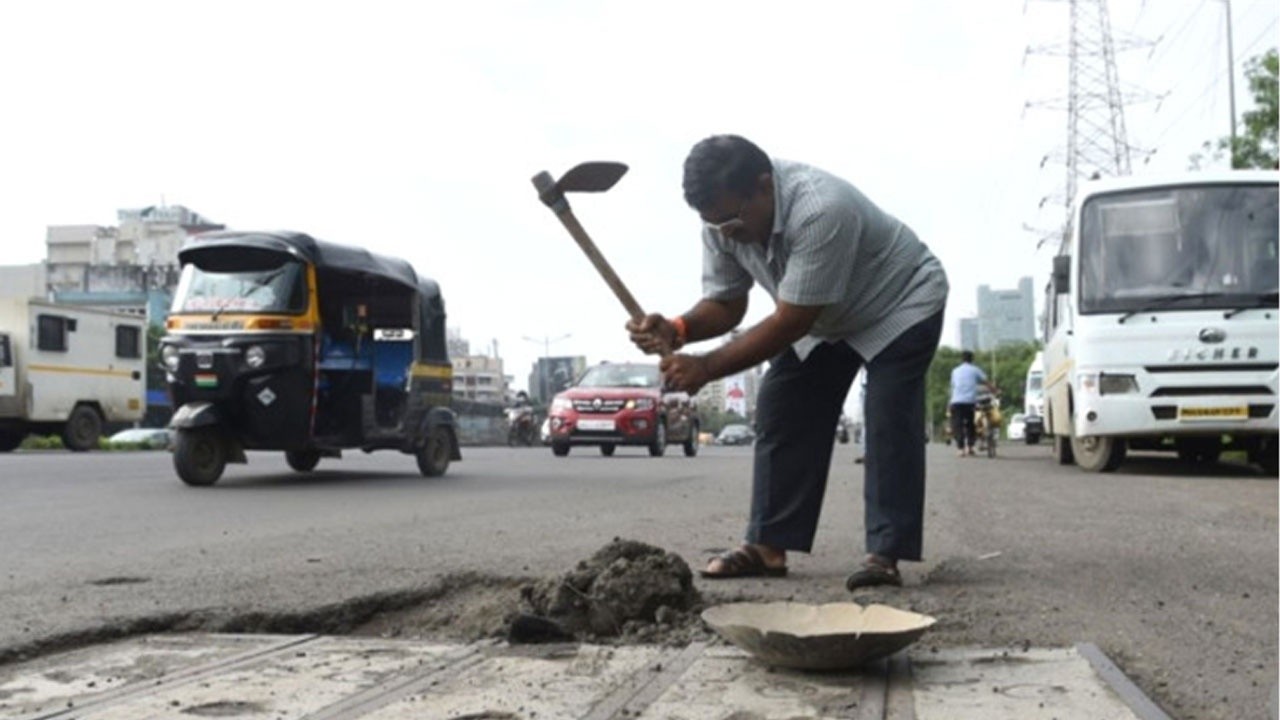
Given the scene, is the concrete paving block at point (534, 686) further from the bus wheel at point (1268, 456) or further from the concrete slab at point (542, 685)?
the bus wheel at point (1268, 456)

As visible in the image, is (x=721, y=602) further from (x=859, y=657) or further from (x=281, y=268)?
(x=281, y=268)

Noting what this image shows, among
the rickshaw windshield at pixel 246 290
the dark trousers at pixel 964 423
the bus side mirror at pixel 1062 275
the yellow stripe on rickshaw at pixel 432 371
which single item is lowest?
the dark trousers at pixel 964 423

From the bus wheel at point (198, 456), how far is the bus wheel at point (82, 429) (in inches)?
574

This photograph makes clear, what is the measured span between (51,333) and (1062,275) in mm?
18279

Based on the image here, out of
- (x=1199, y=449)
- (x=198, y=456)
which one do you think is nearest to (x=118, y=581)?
(x=198, y=456)

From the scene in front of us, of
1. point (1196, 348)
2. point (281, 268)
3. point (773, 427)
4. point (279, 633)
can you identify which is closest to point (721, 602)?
point (773, 427)

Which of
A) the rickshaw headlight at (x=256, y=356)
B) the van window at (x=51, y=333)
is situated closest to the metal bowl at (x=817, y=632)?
the rickshaw headlight at (x=256, y=356)

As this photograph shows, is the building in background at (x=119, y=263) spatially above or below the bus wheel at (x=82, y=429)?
above

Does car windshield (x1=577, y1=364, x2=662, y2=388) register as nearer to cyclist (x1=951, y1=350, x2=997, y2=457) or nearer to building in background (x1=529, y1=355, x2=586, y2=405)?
cyclist (x1=951, y1=350, x2=997, y2=457)

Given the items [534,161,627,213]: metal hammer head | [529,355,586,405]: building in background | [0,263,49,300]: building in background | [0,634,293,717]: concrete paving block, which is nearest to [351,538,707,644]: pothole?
[0,634,293,717]: concrete paving block

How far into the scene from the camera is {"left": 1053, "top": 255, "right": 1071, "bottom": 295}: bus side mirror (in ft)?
44.0

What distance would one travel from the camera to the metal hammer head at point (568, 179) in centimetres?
493

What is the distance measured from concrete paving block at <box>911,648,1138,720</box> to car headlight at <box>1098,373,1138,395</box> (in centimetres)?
1003

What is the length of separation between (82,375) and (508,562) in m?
22.1
